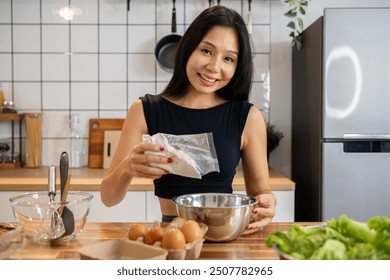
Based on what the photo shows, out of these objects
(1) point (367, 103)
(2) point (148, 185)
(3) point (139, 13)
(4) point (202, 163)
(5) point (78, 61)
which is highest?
(3) point (139, 13)

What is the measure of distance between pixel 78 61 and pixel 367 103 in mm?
1396

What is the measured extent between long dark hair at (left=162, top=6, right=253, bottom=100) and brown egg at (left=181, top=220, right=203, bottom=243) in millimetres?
655

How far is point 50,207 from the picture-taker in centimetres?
104

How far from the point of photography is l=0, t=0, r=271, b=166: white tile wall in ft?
8.65

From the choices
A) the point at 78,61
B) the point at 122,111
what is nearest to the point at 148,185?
the point at 122,111

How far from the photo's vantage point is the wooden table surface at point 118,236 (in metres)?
0.96

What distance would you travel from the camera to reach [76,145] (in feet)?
8.73

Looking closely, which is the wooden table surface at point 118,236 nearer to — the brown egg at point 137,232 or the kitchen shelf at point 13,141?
the brown egg at point 137,232

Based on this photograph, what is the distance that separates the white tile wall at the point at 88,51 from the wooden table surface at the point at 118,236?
1.56 meters

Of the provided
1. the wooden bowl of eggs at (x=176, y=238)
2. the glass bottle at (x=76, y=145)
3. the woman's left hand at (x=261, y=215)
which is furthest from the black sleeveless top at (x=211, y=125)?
the glass bottle at (x=76, y=145)

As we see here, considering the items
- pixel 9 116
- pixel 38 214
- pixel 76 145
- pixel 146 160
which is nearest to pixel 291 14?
pixel 76 145

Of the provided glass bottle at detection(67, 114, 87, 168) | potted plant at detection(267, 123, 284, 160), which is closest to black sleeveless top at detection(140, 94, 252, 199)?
potted plant at detection(267, 123, 284, 160)
